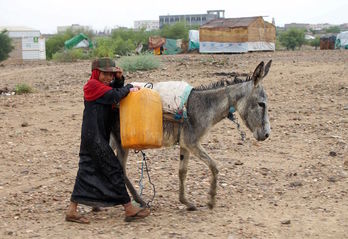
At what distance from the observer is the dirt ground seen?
5.21 meters

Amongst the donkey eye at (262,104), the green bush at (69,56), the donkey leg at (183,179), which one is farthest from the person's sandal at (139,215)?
the green bush at (69,56)

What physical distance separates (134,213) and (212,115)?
52.8 inches

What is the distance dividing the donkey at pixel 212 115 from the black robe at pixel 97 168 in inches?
15.3

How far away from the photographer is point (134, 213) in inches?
210

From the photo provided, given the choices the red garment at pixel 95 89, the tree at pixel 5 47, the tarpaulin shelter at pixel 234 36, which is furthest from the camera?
the tree at pixel 5 47

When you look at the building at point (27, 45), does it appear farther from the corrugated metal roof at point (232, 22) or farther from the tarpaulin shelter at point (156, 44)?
the corrugated metal roof at point (232, 22)

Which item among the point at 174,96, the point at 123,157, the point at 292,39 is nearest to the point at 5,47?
the point at 292,39

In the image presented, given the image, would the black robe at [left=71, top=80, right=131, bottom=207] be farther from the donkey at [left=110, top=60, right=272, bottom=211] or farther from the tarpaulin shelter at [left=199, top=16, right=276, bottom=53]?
the tarpaulin shelter at [left=199, top=16, right=276, bottom=53]

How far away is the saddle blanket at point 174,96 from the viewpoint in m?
5.45

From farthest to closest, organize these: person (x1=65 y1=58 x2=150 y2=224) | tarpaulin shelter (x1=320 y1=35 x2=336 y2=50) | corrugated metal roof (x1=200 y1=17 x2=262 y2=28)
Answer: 1. tarpaulin shelter (x1=320 y1=35 x2=336 y2=50)
2. corrugated metal roof (x1=200 y1=17 x2=262 y2=28)
3. person (x1=65 y1=58 x2=150 y2=224)

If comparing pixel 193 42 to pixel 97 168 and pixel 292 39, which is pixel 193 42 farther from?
pixel 97 168

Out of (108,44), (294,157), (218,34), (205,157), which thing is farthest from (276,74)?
(108,44)

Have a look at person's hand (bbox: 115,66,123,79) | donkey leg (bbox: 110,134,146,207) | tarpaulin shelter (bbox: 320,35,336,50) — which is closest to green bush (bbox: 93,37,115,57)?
tarpaulin shelter (bbox: 320,35,336,50)

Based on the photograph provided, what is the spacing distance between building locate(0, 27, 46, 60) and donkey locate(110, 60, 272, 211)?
35.6m
